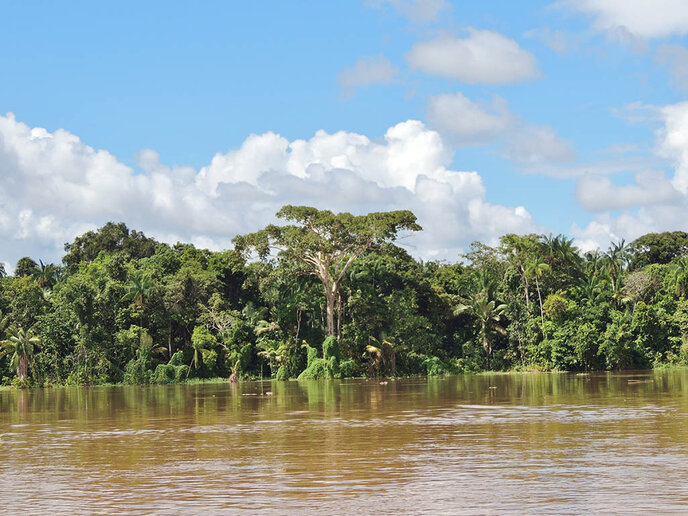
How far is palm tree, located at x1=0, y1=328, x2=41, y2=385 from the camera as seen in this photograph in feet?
167

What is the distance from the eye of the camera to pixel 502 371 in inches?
2291

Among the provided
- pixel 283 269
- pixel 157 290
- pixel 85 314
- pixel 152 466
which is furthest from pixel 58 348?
pixel 152 466

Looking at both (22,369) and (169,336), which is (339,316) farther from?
(22,369)

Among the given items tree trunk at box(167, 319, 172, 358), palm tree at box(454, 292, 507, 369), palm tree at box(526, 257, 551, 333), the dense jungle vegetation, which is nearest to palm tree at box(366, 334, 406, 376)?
the dense jungle vegetation

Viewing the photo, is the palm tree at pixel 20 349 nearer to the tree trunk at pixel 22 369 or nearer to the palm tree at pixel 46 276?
the tree trunk at pixel 22 369

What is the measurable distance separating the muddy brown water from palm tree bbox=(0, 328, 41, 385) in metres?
26.4

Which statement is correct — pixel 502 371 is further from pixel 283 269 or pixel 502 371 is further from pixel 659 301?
pixel 283 269

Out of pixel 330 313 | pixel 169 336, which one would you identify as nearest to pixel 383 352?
pixel 330 313

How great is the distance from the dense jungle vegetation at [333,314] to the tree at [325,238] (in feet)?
0.30

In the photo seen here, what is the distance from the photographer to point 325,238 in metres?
54.0

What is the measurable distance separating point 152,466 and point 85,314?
40747mm

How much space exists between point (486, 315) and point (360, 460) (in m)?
45.7

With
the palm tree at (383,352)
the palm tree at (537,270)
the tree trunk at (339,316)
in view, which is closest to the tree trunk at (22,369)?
the tree trunk at (339,316)

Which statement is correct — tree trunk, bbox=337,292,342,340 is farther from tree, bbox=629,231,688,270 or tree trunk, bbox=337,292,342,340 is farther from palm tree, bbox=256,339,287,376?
tree, bbox=629,231,688,270
